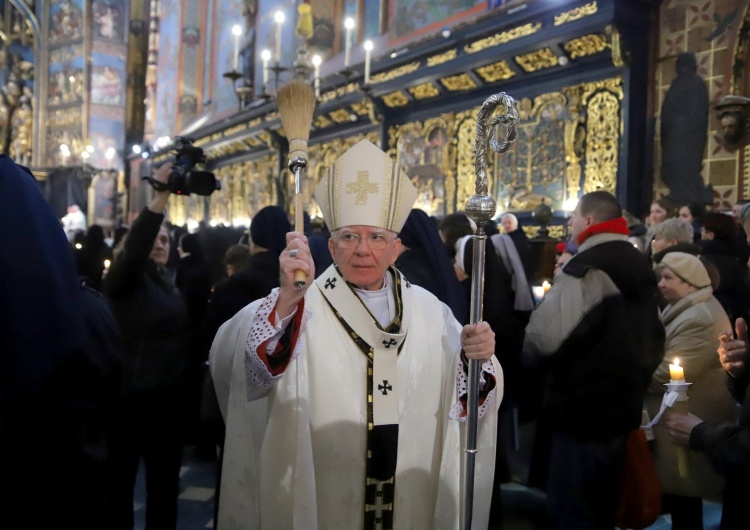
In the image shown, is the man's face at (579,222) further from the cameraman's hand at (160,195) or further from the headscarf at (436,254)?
the cameraman's hand at (160,195)

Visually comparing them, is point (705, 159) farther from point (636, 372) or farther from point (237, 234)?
point (237, 234)

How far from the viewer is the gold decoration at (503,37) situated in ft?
24.5

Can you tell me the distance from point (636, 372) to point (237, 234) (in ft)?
25.2

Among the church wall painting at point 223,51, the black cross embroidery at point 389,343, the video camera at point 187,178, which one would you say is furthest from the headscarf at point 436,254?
the church wall painting at point 223,51

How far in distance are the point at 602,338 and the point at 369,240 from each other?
1394mm

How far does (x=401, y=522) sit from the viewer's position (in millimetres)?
2496

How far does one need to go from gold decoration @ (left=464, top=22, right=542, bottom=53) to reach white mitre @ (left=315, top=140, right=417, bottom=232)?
5.49 m

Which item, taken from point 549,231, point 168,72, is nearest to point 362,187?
point 549,231

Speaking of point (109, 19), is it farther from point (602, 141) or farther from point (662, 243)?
point (662, 243)

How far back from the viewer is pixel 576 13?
22.8 ft

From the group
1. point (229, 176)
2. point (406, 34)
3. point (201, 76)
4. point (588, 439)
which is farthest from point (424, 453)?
point (201, 76)

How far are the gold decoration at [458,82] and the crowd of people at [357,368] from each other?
4.89m

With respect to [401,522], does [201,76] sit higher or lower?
higher

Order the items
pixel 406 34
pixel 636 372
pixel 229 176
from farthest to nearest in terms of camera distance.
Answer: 1. pixel 229 176
2. pixel 406 34
3. pixel 636 372
